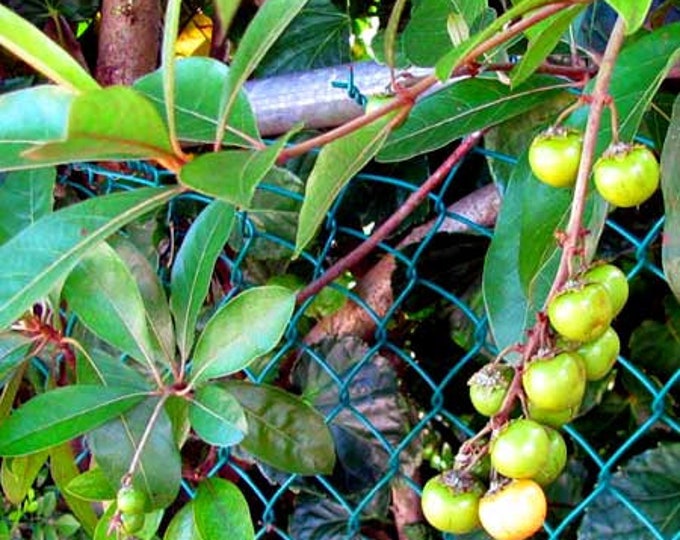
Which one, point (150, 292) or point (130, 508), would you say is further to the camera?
point (150, 292)

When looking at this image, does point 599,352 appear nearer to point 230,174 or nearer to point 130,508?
point 230,174

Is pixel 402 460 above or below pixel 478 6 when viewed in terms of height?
below

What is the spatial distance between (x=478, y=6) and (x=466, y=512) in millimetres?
408

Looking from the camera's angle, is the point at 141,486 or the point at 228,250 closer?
the point at 141,486

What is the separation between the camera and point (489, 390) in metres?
0.63

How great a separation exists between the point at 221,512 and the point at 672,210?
520mm

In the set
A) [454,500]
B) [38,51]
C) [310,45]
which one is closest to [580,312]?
[454,500]

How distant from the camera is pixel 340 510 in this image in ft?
4.34

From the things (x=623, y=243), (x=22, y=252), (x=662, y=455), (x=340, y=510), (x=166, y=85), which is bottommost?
(x=340, y=510)

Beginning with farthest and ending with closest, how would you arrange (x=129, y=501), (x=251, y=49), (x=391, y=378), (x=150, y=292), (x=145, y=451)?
(x=391, y=378)
(x=150, y=292)
(x=145, y=451)
(x=129, y=501)
(x=251, y=49)

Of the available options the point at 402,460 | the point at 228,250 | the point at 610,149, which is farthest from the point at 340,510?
the point at 610,149

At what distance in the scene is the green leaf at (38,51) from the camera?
60 centimetres

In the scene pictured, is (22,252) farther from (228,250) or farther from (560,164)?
(228,250)

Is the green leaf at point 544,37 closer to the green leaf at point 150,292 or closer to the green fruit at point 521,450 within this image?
the green fruit at point 521,450
